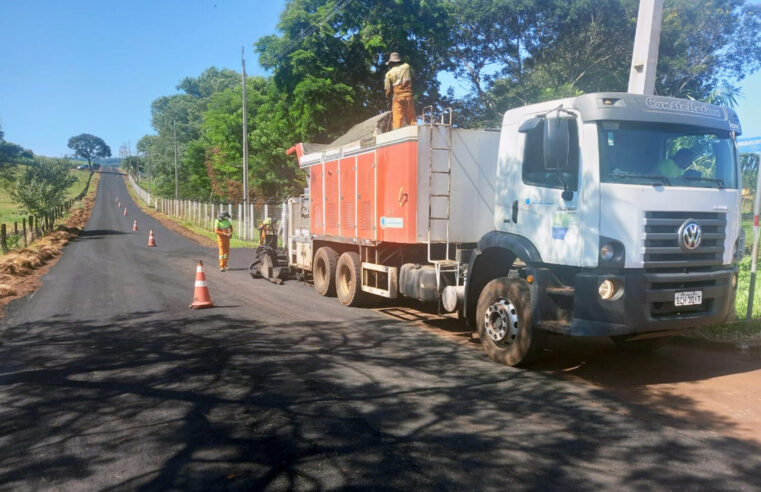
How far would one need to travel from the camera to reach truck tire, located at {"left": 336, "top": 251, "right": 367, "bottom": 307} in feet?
33.8

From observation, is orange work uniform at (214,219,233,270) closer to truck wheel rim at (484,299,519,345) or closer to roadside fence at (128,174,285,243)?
roadside fence at (128,174,285,243)

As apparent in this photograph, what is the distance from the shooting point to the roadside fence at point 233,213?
2747 cm

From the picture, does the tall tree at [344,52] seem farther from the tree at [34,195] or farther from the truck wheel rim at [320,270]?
the truck wheel rim at [320,270]

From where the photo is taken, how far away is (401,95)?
10078 millimetres

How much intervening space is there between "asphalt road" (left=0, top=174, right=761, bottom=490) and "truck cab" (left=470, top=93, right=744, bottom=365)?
83cm

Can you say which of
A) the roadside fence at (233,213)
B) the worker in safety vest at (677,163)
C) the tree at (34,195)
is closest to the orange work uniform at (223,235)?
the roadside fence at (233,213)

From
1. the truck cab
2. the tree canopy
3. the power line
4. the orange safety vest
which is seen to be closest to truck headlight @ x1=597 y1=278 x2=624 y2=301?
the truck cab

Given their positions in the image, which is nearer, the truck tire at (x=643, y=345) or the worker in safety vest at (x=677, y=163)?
the worker in safety vest at (x=677, y=163)

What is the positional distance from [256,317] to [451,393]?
4696 mm

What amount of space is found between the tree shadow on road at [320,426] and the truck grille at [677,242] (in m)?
1.47

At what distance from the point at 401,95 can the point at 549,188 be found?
15.7ft

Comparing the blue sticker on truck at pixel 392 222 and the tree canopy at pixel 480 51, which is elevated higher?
the tree canopy at pixel 480 51

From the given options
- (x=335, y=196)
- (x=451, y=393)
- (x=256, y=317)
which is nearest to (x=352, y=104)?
(x=335, y=196)

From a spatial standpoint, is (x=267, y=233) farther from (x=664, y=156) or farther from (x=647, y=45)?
(x=664, y=156)
